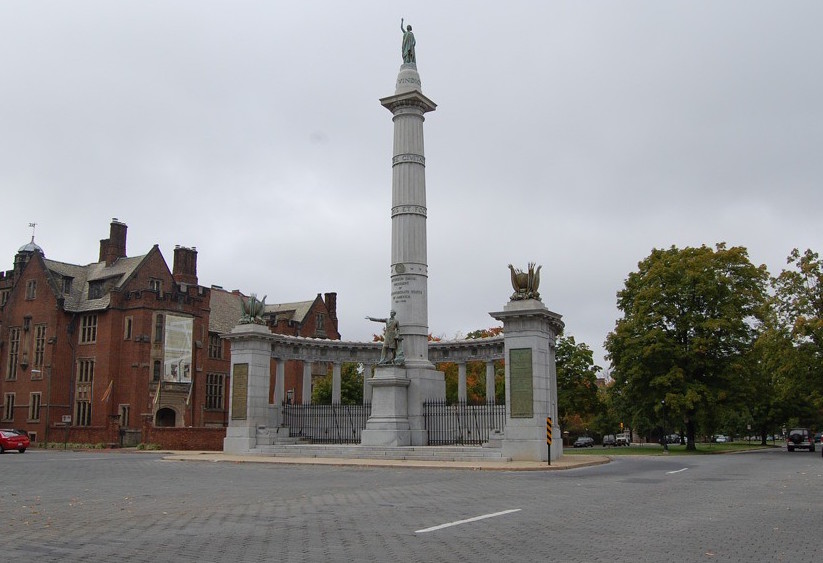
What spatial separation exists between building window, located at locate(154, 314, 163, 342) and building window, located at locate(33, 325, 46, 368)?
916cm

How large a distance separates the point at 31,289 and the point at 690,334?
51632mm

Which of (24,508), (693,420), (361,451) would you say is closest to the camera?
(24,508)

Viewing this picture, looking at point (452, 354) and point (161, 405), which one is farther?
point (161, 405)

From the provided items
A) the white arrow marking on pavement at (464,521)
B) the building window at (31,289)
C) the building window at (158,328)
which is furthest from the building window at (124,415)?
the white arrow marking on pavement at (464,521)

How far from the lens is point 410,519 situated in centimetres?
1277

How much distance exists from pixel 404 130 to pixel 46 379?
38708 mm

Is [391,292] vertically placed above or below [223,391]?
above

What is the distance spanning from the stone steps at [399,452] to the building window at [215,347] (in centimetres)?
3298

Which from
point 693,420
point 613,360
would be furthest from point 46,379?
point 693,420

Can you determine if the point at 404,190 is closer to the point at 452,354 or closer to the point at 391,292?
the point at 391,292

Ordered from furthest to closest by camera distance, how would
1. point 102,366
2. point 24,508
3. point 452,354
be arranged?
point 102,366 < point 452,354 < point 24,508

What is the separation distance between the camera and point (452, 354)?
143 feet

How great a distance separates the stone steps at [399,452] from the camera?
31.4m

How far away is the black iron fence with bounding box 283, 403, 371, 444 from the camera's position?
39531 millimetres
